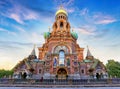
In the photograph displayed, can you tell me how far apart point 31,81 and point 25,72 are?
15440 millimetres

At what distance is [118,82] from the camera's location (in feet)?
67.2

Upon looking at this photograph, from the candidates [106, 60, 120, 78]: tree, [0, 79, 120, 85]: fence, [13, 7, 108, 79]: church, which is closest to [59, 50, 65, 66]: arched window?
[13, 7, 108, 79]: church

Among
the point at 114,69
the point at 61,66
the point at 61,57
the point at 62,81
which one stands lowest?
the point at 62,81

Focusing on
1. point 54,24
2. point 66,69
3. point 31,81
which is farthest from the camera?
point 54,24

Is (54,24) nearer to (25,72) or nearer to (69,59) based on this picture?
(69,59)

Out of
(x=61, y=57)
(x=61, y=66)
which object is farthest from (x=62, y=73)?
(x=61, y=57)

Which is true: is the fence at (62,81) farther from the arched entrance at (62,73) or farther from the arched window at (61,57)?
the arched window at (61,57)

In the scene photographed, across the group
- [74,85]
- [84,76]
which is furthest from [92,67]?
[74,85]

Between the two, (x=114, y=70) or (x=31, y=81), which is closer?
(x=31, y=81)

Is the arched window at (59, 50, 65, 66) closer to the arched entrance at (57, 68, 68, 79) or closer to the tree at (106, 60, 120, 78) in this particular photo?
the arched entrance at (57, 68, 68, 79)

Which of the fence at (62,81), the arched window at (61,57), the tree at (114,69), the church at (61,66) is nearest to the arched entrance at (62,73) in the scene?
the church at (61,66)

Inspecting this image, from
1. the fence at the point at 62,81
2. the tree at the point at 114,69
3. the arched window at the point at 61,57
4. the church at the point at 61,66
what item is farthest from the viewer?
the tree at the point at 114,69

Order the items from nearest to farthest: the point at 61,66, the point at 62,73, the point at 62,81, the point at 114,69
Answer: the point at 62,81, the point at 61,66, the point at 62,73, the point at 114,69

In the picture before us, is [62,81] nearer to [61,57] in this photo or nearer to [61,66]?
[61,66]
